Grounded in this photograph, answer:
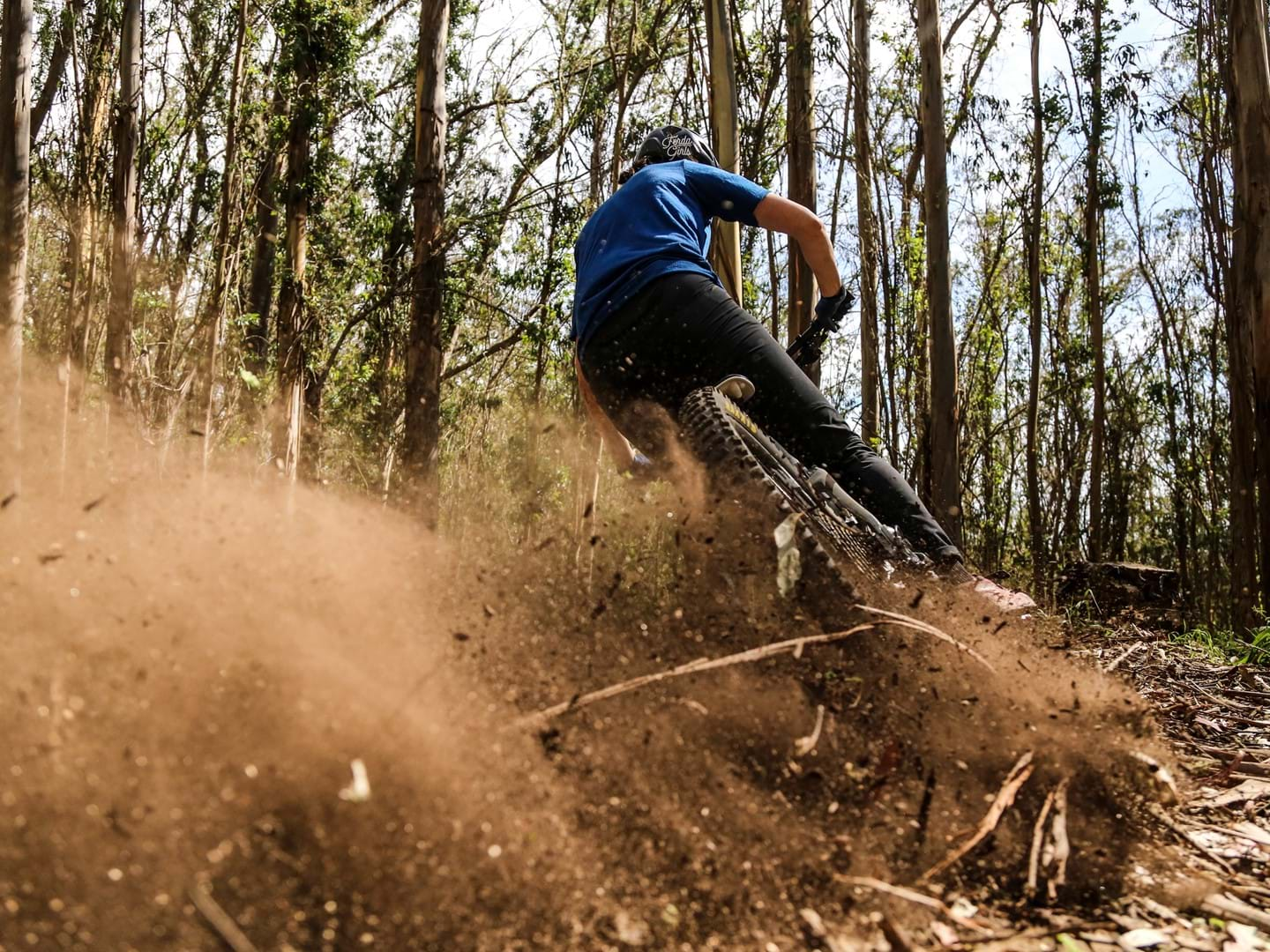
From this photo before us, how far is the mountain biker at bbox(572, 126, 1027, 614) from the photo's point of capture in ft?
11.7

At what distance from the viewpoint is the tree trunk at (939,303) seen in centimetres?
1063

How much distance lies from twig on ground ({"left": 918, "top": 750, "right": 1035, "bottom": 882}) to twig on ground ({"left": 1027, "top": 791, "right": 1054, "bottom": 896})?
0.07 metres

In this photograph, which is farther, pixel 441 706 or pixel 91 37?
pixel 91 37

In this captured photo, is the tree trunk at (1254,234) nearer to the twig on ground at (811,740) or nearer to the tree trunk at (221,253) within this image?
the twig on ground at (811,740)

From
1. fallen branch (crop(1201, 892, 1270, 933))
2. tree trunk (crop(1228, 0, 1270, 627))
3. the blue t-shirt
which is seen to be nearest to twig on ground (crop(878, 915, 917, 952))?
fallen branch (crop(1201, 892, 1270, 933))

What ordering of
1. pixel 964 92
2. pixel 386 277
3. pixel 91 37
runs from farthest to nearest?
pixel 964 92, pixel 386 277, pixel 91 37

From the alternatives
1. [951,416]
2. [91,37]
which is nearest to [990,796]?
[951,416]

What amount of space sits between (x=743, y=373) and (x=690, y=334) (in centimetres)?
25

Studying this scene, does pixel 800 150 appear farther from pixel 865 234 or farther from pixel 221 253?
pixel 865 234

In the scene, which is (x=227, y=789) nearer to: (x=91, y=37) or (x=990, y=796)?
(x=990, y=796)

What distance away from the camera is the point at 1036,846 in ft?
7.28

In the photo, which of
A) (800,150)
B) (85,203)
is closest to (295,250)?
(85,203)

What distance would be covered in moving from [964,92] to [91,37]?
631 inches

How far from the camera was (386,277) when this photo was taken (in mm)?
15812
